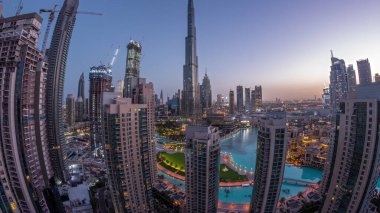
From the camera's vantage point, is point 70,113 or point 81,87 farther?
point 81,87

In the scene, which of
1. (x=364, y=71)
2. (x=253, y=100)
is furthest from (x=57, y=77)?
(x=253, y=100)

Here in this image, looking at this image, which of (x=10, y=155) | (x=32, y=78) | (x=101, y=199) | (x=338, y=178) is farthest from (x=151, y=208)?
(x=338, y=178)

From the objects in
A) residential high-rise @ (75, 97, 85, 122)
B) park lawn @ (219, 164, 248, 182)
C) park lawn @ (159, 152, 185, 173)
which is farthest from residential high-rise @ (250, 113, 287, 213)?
residential high-rise @ (75, 97, 85, 122)

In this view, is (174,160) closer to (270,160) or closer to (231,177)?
(231,177)

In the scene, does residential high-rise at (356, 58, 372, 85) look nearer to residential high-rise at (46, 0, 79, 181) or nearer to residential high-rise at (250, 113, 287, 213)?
residential high-rise at (250, 113, 287, 213)

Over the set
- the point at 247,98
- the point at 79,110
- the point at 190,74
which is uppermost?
the point at 190,74

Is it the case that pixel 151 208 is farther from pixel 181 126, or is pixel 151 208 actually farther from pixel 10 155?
pixel 181 126

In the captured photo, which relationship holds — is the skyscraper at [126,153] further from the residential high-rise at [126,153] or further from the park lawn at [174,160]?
the park lawn at [174,160]
